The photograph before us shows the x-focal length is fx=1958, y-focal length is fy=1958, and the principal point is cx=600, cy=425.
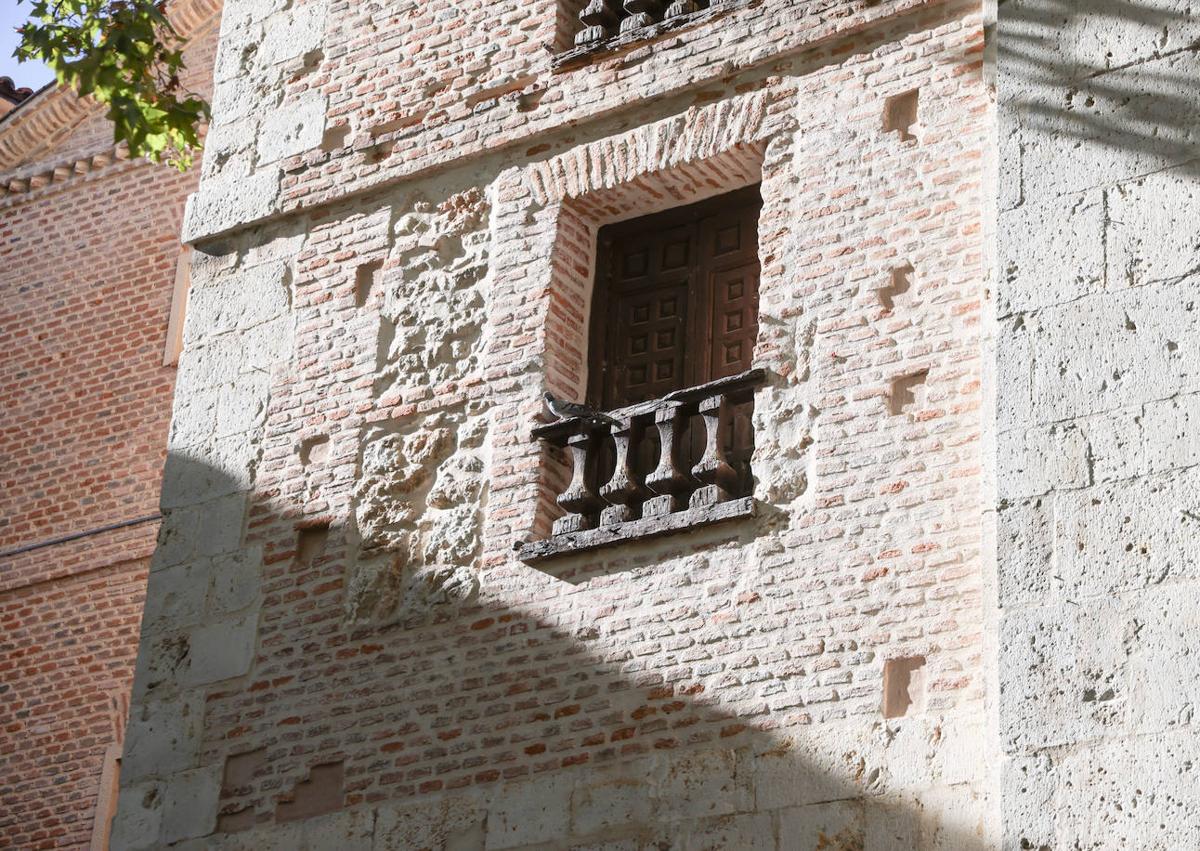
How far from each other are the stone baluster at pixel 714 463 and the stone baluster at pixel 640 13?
1978mm

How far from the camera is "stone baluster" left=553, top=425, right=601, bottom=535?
7.66 m

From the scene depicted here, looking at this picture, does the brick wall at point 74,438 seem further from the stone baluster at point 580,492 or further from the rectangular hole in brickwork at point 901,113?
the rectangular hole in brickwork at point 901,113

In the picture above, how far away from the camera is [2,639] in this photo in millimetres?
12711

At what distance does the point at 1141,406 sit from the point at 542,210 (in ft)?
10.6

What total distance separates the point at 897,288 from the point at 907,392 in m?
0.45

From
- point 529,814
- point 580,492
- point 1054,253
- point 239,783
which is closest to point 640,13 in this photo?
point 580,492

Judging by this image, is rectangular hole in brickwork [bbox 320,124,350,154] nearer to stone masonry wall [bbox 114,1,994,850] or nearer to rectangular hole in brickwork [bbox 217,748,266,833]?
stone masonry wall [bbox 114,1,994,850]

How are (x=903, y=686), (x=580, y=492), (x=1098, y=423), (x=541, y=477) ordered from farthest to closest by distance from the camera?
(x=541, y=477)
(x=580, y=492)
(x=903, y=686)
(x=1098, y=423)

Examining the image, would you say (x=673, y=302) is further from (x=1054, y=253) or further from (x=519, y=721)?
(x=1054, y=253)

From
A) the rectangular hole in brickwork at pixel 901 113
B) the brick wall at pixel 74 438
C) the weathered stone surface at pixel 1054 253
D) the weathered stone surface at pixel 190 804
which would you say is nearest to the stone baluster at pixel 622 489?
the rectangular hole in brickwork at pixel 901 113

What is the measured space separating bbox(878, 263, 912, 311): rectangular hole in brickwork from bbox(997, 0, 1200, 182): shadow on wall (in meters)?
0.87

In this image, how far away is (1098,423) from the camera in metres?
6.03

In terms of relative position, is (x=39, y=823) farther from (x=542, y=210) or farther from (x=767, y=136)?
(x=767, y=136)

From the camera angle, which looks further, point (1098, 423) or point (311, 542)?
point (311, 542)
